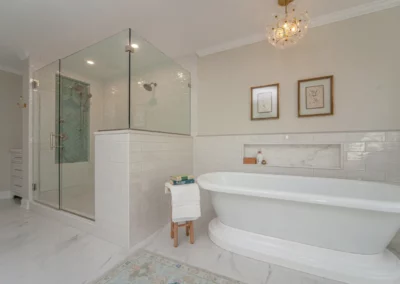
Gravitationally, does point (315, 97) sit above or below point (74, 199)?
above

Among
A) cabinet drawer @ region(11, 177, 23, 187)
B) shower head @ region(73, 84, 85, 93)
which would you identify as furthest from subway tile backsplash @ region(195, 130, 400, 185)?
cabinet drawer @ region(11, 177, 23, 187)

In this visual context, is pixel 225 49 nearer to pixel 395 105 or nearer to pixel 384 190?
pixel 395 105

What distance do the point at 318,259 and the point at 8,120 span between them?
A: 193 inches

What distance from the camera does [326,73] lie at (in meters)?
1.87

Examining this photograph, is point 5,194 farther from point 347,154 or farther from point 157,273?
point 347,154

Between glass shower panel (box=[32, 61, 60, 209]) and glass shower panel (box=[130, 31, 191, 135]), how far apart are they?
1.40m

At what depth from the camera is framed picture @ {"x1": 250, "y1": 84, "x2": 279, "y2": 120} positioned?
6.89 ft

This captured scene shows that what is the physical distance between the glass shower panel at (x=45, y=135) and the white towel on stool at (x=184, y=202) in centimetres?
191

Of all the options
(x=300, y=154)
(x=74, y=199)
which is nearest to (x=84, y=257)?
(x=74, y=199)

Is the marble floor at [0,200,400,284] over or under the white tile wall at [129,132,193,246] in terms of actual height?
under

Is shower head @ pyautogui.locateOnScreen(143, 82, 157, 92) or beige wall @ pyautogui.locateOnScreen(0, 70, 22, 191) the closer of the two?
shower head @ pyautogui.locateOnScreen(143, 82, 157, 92)

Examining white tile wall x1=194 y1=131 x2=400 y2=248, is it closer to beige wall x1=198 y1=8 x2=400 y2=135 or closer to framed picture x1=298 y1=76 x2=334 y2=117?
beige wall x1=198 y1=8 x2=400 y2=135

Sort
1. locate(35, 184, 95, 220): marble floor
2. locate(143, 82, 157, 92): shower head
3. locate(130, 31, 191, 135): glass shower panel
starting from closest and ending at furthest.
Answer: locate(130, 31, 191, 135): glass shower panel → locate(35, 184, 95, 220): marble floor → locate(143, 82, 157, 92): shower head

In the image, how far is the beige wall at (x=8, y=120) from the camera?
120 inches
